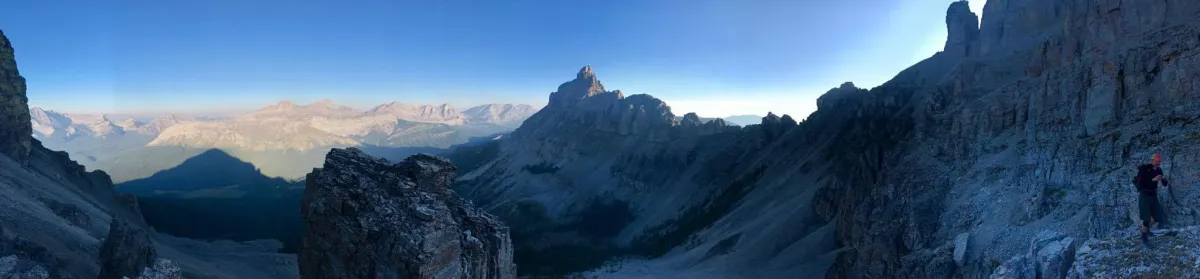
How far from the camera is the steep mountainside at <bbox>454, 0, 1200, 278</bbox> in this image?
28.4 meters

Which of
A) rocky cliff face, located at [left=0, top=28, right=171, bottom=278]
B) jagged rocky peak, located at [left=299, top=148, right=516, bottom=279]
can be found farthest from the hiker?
rocky cliff face, located at [left=0, top=28, right=171, bottom=278]

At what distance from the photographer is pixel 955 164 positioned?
4197cm

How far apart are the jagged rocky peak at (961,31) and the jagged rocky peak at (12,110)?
11556 centimetres

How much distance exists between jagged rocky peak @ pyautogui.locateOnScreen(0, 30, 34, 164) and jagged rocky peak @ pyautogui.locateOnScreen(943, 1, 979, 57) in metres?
116

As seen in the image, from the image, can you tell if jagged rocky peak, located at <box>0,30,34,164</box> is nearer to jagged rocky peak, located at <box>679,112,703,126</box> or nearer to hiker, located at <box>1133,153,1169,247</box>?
hiker, located at <box>1133,153,1169,247</box>

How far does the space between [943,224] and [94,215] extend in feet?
242

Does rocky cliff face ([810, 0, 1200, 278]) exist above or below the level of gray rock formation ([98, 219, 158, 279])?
above

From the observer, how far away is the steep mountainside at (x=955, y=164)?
2842 cm

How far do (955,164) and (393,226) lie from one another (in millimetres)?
38135

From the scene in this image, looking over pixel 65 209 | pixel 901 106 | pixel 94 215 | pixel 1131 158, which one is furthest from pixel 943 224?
pixel 94 215

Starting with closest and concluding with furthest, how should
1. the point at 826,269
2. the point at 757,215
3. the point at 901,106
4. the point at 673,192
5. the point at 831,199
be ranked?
the point at 826,269, the point at 831,199, the point at 901,106, the point at 757,215, the point at 673,192

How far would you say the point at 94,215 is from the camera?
59.3 metres

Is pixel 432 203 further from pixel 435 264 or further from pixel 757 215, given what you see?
pixel 757 215

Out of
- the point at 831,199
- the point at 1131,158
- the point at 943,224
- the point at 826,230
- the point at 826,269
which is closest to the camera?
the point at 1131,158
